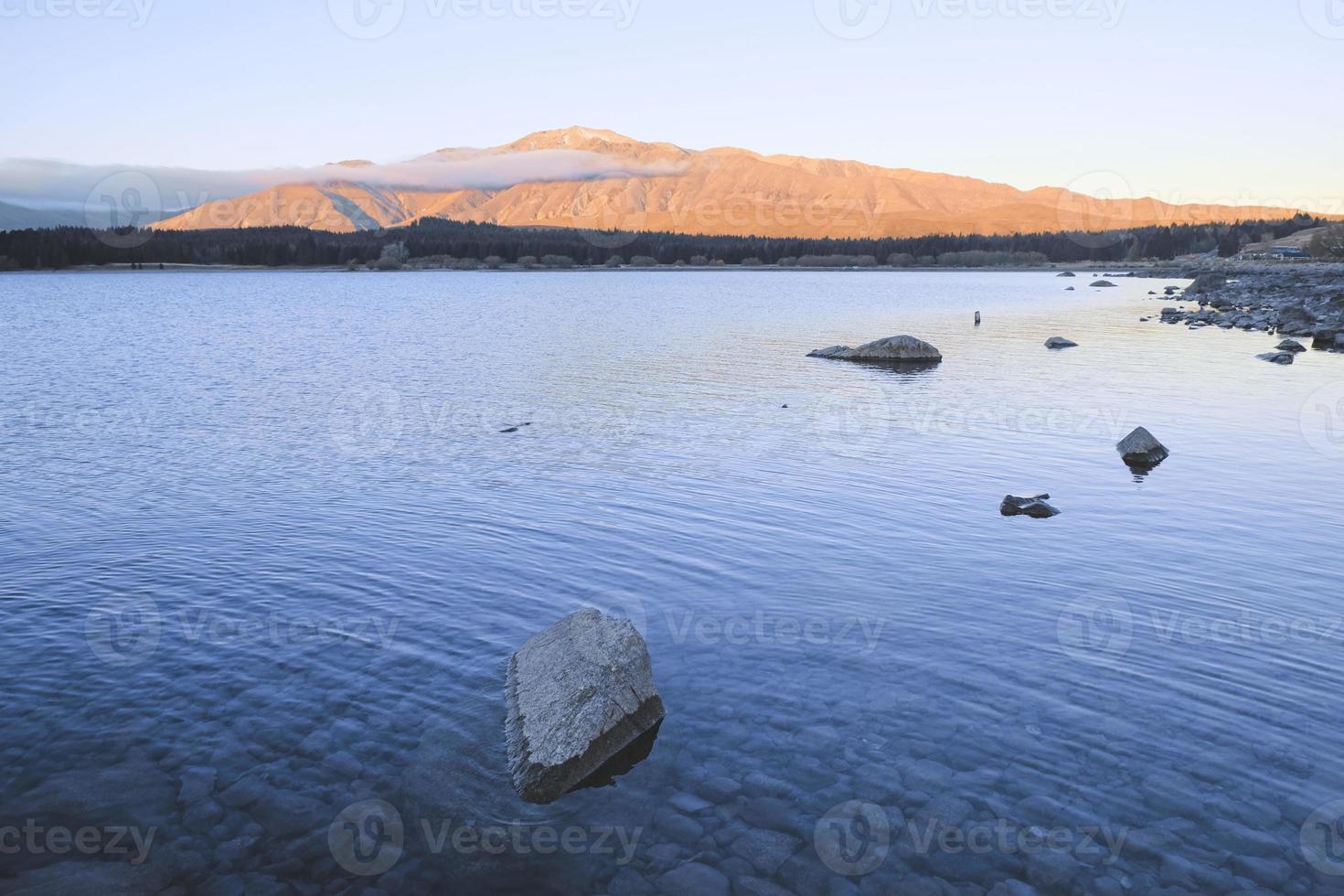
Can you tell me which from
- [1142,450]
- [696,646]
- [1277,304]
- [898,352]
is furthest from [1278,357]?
[696,646]

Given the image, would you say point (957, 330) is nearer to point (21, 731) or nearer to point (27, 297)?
point (21, 731)

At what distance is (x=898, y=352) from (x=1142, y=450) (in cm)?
2296

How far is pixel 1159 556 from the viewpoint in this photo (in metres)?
15.9

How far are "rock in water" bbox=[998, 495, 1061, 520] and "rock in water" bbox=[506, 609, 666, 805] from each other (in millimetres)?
10792

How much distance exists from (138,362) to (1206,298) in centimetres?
8875

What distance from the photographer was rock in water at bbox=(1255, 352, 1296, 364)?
43750 mm

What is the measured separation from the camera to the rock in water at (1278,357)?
4375 cm

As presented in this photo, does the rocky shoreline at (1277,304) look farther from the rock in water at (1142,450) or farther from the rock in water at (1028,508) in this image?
the rock in water at (1028,508)

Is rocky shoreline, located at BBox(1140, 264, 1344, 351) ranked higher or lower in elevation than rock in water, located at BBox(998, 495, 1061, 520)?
higher

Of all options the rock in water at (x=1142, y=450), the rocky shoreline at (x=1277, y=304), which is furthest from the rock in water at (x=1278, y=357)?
the rock in water at (x=1142, y=450)

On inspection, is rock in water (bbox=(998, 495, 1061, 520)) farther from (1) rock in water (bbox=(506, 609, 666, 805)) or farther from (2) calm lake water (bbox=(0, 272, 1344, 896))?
(1) rock in water (bbox=(506, 609, 666, 805))

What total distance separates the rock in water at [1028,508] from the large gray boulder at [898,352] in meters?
27.4

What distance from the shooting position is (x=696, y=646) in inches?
488

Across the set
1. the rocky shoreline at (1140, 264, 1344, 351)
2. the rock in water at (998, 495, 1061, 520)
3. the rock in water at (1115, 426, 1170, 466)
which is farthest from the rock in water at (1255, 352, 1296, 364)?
the rock in water at (998, 495, 1061, 520)
